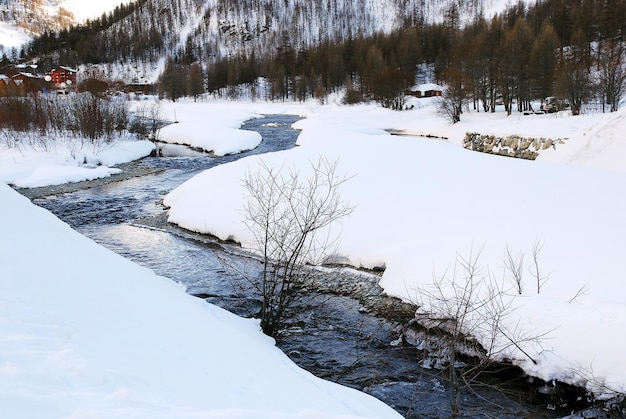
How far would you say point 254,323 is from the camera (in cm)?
712

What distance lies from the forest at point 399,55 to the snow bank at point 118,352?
31303 millimetres

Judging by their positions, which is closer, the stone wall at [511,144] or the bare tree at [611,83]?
the stone wall at [511,144]

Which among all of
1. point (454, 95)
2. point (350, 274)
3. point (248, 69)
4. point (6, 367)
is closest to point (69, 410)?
point (6, 367)

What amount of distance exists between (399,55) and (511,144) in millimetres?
52432

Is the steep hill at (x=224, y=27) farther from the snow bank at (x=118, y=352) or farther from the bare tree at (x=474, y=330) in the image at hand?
the snow bank at (x=118, y=352)

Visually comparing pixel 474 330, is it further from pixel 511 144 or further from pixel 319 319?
pixel 511 144

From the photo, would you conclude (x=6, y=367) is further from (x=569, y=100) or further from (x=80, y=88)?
(x=569, y=100)

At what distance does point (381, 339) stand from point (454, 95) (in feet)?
109

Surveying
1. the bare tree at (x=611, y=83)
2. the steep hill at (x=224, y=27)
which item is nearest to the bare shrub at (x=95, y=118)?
the bare tree at (x=611, y=83)

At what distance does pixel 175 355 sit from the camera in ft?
13.7

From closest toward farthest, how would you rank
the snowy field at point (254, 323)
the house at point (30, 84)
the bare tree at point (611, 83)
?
the snowy field at point (254, 323), the bare tree at point (611, 83), the house at point (30, 84)

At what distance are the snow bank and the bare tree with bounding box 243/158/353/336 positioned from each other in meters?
0.81

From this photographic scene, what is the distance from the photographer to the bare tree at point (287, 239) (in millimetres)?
7039

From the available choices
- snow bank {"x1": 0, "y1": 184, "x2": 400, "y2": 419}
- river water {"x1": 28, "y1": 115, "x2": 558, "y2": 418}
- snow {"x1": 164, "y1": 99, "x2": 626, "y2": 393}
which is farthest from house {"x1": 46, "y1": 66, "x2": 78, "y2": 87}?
snow bank {"x1": 0, "y1": 184, "x2": 400, "y2": 419}
